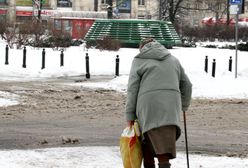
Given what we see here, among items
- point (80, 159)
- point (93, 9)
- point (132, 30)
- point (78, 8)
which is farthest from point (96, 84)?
point (93, 9)

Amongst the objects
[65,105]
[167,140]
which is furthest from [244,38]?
[167,140]

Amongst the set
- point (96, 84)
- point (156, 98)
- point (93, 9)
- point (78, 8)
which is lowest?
point (96, 84)

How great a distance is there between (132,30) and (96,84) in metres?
18.8

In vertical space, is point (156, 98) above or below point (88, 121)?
above

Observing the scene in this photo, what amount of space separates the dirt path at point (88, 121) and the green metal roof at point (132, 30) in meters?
20.0

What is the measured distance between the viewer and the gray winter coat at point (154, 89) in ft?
20.6

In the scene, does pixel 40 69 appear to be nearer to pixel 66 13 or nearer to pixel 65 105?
pixel 65 105

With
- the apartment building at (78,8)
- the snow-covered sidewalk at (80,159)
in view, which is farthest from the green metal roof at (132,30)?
the apartment building at (78,8)

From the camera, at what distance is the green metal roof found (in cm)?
3884

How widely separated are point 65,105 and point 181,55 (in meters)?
18.5

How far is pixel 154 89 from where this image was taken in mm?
6289

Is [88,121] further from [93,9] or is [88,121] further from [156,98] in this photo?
[93,9]

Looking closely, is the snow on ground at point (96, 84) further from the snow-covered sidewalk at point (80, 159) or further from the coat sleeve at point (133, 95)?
the coat sleeve at point (133, 95)

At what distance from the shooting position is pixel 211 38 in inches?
2399
